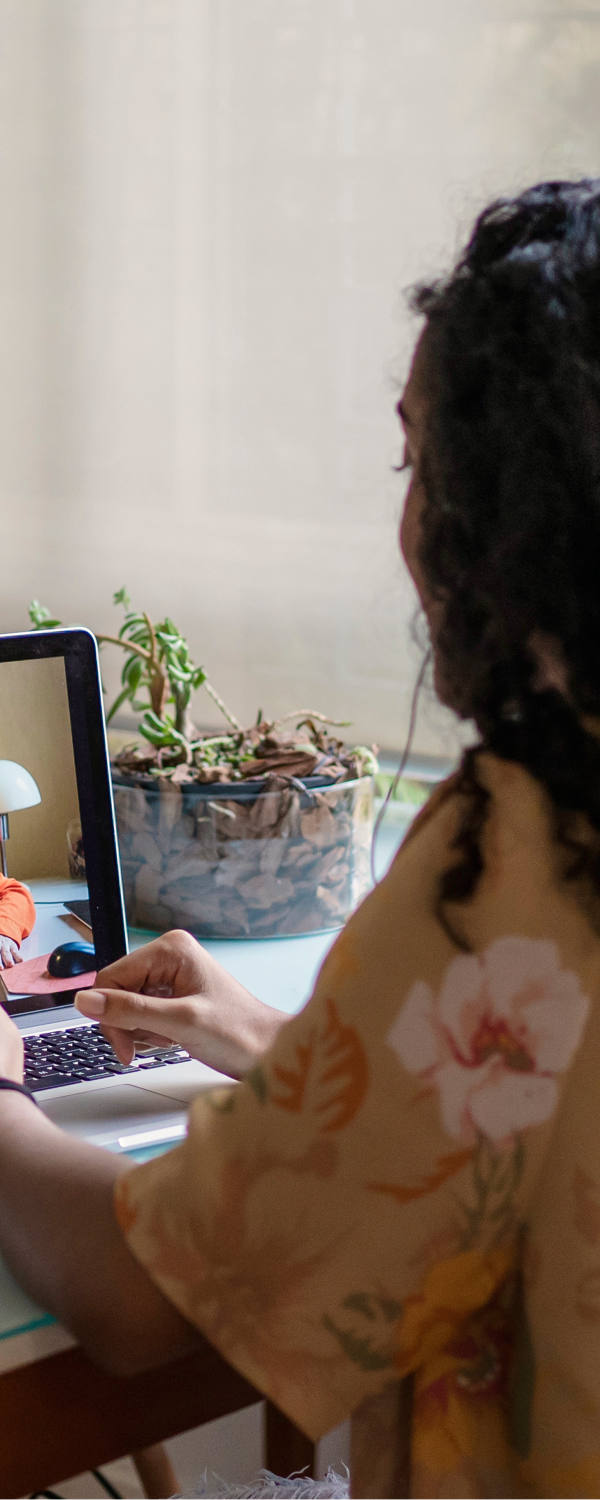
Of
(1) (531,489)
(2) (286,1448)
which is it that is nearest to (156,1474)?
(2) (286,1448)

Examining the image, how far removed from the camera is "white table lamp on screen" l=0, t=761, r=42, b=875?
92 centimetres

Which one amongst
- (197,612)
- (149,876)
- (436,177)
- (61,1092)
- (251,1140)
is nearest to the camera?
(251,1140)

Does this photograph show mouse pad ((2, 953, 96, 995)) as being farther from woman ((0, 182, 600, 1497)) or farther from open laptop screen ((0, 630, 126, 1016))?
woman ((0, 182, 600, 1497))

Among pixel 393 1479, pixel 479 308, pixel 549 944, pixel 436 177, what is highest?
pixel 436 177

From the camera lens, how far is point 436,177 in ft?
4.44

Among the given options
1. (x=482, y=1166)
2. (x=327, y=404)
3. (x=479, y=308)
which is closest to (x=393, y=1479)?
(x=482, y=1166)

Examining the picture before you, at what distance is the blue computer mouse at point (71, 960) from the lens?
93 centimetres

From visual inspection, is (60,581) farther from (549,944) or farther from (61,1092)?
(549,944)

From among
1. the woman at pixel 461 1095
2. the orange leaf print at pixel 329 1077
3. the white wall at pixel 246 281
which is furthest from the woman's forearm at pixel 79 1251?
the white wall at pixel 246 281

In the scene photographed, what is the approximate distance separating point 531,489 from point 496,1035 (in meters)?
0.21

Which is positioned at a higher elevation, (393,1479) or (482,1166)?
(482,1166)

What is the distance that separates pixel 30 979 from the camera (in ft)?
3.02

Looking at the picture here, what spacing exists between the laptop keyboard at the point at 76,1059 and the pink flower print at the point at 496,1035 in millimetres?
392

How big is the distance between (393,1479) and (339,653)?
1037mm
